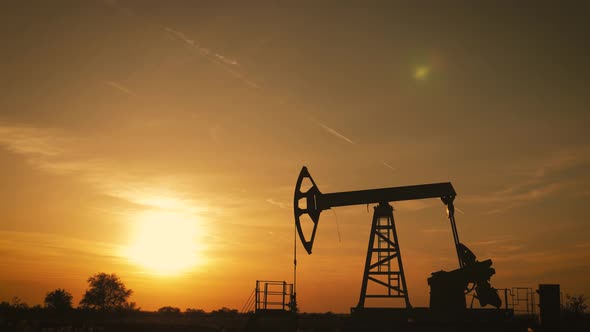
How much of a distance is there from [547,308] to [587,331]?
249 centimetres

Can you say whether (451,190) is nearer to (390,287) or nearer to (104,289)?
(390,287)

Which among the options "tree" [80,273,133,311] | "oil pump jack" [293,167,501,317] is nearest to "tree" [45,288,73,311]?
"tree" [80,273,133,311]

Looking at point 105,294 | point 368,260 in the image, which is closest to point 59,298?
point 105,294

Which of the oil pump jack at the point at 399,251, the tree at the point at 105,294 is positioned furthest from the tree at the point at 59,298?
the oil pump jack at the point at 399,251

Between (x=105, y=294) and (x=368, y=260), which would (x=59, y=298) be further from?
(x=368, y=260)

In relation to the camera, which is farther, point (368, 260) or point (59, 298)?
point (59, 298)

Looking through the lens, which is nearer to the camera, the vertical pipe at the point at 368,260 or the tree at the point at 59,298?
the vertical pipe at the point at 368,260

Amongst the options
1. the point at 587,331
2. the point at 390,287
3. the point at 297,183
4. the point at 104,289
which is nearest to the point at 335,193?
the point at 297,183

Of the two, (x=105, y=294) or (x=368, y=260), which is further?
(x=105, y=294)

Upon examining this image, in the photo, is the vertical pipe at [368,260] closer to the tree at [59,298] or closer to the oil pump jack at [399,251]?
→ the oil pump jack at [399,251]

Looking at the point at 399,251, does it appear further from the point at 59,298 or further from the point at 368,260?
the point at 59,298

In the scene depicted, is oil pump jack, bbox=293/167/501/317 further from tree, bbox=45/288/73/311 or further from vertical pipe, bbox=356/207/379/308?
tree, bbox=45/288/73/311

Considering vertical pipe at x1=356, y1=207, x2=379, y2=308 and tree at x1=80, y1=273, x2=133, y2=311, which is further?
tree at x1=80, y1=273, x2=133, y2=311

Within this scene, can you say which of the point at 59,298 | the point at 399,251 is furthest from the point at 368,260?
the point at 59,298
